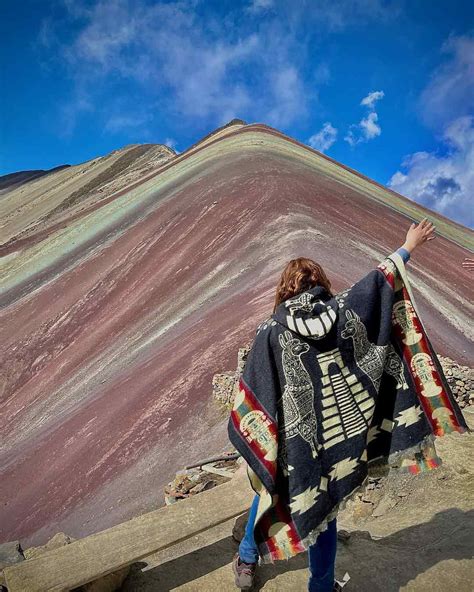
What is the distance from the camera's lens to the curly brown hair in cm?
252

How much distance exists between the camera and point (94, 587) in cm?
288

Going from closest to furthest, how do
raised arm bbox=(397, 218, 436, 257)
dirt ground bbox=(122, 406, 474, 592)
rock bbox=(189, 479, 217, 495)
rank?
raised arm bbox=(397, 218, 436, 257)
dirt ground bbox=(122, 406, 474, 592)
rock bbox=(189, 479, 217, 495)

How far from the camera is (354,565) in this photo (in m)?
3.18

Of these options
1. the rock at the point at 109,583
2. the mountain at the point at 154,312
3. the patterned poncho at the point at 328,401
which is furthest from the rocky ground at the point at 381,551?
the mountain at the point at 154,312

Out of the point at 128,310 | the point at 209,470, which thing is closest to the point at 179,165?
the point at 128,310

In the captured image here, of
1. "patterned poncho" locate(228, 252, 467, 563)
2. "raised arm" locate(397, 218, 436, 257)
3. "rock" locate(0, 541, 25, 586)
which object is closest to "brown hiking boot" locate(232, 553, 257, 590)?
"patterned poncho" locate(228, 252, 467, 563)

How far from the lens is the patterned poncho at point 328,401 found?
245 centimetres

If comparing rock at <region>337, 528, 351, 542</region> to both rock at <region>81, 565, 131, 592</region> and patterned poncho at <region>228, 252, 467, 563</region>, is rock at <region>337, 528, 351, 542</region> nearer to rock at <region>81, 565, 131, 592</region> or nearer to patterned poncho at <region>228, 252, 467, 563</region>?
patterned poncho at <region>228, 252, 467, 563</region>

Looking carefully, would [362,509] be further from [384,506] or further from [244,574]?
[244,574]

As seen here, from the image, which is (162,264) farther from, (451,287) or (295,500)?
(295,500)

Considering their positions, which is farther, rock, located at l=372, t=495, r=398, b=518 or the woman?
rock, located at l=372, t=495, r=398, b=518

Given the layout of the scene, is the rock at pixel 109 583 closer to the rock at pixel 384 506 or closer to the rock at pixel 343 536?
the rock at pixel 343 536

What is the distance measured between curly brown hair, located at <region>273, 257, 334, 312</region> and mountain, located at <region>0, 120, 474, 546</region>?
15.6 feet

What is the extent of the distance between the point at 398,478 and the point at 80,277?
1701 centimetres
